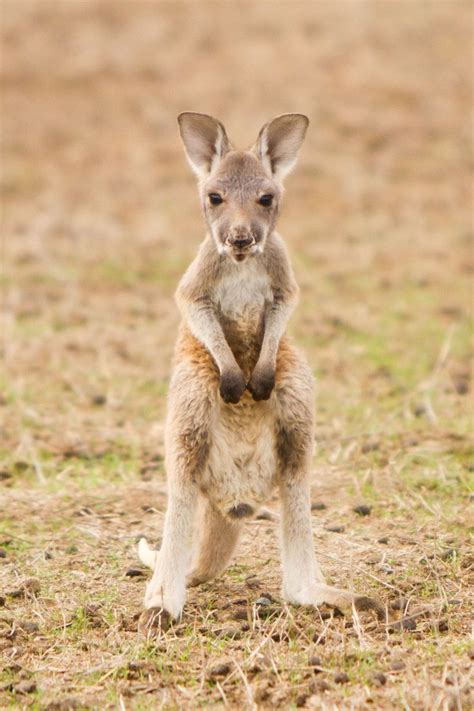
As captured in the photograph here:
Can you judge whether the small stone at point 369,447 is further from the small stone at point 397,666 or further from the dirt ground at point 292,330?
the small stone at point 397,666

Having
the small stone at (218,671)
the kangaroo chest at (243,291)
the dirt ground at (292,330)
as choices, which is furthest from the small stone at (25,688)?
the kangaroo chest at (243,291)

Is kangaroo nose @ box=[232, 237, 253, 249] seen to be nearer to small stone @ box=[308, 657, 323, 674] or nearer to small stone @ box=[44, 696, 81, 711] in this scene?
small stone @ box=[308, 657, 323, 674]

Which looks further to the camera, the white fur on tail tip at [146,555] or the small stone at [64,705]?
the white fur on tail tip at [146,555]

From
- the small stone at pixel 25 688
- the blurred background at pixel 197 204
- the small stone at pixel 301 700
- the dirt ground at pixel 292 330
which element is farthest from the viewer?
the blurred background at pixel 197 204

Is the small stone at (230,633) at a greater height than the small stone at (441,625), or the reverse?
the small stone at (441,625)

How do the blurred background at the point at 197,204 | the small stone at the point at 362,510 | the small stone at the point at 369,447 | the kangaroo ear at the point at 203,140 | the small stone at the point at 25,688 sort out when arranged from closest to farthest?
the small stone at the point at 25,688 → the kangaroo ear at the point at 203,140 → the small stone at the point at 362,510 → the small stone at the point at 369,447 → the blurred background at the point at 197,204

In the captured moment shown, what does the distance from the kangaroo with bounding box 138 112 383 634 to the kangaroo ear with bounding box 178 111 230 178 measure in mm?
27

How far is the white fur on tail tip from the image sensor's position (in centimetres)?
482

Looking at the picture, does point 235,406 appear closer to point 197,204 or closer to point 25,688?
point 25,688

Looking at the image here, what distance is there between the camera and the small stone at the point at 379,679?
372cm

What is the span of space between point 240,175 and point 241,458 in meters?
1.16

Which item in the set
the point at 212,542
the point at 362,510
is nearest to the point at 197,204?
the point at 362,510

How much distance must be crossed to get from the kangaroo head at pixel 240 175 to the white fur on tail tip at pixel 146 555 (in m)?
1.35

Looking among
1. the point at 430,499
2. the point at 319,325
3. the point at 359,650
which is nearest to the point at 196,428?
the point at 359,650
